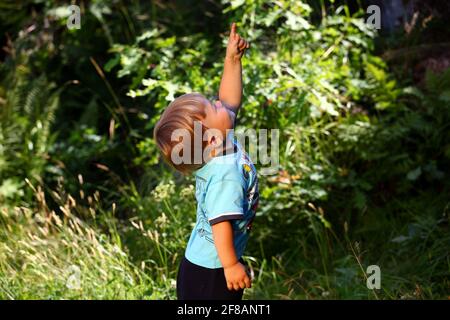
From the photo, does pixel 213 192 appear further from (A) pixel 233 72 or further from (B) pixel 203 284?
(A) pixel 233 72

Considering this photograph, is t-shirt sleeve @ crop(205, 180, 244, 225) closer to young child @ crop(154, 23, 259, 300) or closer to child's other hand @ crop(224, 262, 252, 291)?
young child @ crop(154, 23, 259, 300)

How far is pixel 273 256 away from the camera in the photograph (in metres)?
4.57

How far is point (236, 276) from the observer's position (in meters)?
2.62

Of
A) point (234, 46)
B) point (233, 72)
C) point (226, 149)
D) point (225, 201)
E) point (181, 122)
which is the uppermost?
point (234, 46)

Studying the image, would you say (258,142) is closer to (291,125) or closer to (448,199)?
(291,125)

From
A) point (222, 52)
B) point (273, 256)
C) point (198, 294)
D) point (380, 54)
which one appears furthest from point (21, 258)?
point (380, 54)

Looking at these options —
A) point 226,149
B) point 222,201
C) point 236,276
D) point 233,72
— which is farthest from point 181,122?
point 236,276

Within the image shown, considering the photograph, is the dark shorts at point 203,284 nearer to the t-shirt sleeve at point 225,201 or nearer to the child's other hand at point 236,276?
the child's other hand at point 236,276

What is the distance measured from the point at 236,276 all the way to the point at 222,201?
0.28 metres

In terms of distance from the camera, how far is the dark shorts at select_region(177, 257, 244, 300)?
277 centimetres

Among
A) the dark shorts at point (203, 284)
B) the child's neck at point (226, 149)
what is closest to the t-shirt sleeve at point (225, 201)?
the child's neck at point (226, 149)

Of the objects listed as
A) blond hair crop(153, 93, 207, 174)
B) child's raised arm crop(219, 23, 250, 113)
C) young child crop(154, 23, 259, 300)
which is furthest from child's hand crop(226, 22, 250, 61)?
blond hair crop(153, 93, 207, 174)

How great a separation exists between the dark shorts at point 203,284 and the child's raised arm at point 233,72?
68 cm

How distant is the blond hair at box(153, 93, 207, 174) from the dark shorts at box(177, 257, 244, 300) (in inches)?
16.2
